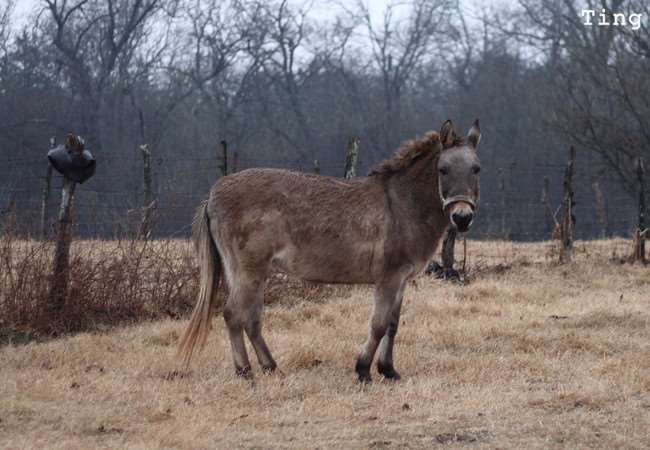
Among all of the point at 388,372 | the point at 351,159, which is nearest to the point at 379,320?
the point at 388,372

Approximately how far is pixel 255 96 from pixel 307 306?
30812mm

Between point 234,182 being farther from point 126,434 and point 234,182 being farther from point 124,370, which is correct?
point 126,434

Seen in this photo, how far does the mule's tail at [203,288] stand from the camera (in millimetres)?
7434

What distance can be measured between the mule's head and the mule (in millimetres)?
12

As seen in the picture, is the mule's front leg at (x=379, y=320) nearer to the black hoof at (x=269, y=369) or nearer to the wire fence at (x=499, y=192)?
the black hoof at (x=269, y=369)

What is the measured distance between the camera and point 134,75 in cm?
3675

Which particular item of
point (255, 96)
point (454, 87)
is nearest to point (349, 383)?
point (255, 96)

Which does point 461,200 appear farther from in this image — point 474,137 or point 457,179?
point 474,137

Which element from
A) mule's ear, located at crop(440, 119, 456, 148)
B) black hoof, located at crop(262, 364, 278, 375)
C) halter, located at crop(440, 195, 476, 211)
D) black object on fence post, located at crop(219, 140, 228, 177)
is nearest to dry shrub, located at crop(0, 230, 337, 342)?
black object on fence post, located at crop(219, 140, 228, 177)

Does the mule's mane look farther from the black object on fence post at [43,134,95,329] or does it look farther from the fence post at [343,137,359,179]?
the fence post at [343,137,359,179]

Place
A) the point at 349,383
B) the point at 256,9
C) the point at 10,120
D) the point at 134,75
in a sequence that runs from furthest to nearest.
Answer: the point at 256,9 → the point at 134,75 → the point at 10,120 → the point at 349,383

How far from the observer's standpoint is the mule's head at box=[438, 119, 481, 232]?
6980 millimetres

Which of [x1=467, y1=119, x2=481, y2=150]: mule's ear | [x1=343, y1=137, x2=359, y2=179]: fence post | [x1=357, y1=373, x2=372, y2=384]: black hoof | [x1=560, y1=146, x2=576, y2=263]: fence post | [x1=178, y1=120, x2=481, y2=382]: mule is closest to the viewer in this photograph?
[x1=357, y1=373, x2=372, y2=384]: black hoof

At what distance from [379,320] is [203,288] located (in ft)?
5.05
